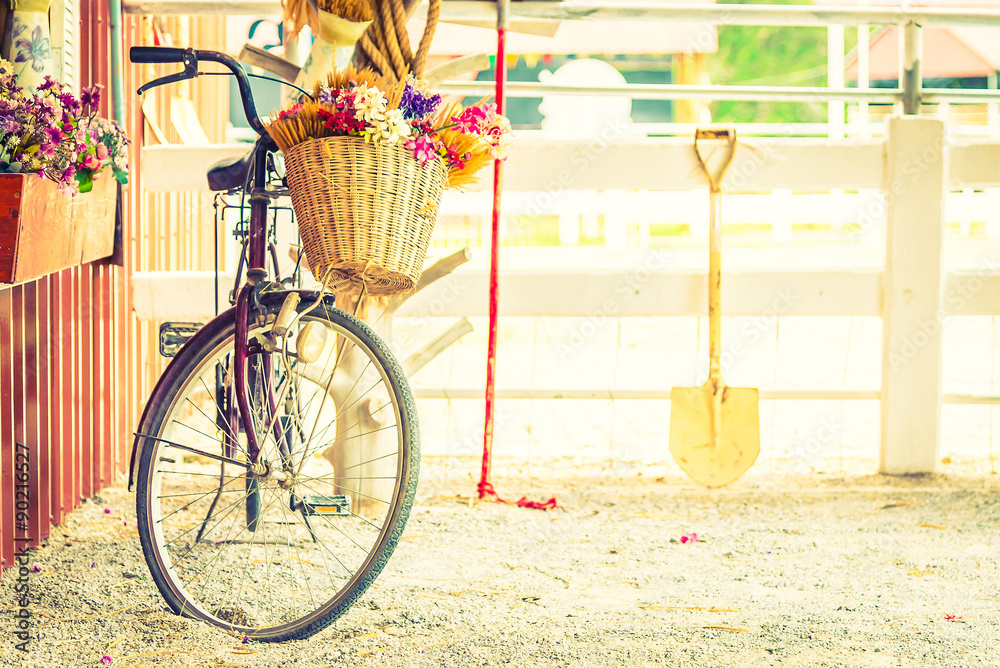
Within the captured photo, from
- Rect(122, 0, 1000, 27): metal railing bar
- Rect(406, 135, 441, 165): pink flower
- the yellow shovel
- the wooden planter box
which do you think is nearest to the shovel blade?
the yellow shovel

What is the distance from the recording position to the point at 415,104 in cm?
167

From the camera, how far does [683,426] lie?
8.96 ft

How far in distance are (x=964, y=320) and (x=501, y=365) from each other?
11.9 ft

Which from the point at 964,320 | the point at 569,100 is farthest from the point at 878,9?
the point at 569,100

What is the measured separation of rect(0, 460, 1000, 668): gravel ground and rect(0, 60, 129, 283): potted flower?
68cm

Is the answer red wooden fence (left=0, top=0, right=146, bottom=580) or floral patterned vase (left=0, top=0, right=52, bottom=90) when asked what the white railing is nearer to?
red wooden fence (left=0, top=0, right=146, bottom=580)

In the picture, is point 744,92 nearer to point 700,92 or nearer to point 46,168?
point 700,92

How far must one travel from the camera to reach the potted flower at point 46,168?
1.64 m

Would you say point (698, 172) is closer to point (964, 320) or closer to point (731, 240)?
point (964, 320)

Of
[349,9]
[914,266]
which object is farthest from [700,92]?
[349,9]

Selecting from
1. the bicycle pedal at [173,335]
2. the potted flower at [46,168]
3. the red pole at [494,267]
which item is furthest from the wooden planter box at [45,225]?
the red pole at [494,267]

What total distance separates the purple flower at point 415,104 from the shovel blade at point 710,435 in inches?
52.9

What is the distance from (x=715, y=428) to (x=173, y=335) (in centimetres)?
151

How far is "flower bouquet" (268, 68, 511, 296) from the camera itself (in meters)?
1.60
